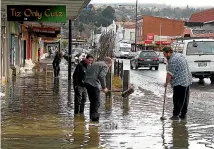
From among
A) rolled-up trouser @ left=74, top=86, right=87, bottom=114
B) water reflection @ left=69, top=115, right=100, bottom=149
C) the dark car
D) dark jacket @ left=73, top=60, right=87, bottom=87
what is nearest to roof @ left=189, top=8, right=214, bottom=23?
the dark car

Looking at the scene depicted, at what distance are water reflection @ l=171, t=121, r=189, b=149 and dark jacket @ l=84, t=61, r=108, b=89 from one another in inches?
69.7

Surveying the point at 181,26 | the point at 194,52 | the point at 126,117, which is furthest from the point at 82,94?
the point at 181,26

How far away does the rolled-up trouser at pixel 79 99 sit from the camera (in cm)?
1211

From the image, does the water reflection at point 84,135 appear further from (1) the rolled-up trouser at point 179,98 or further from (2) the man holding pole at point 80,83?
(1) the rolled-up trouser at point 179,98

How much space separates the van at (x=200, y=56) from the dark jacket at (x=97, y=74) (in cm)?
1246

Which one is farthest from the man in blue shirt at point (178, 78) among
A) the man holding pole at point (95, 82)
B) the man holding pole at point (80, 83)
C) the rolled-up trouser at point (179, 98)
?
the man holding pole at point (80, 83)

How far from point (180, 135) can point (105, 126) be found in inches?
66.1

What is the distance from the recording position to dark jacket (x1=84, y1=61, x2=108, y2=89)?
10961 mm

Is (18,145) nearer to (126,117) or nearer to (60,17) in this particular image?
(126,117)

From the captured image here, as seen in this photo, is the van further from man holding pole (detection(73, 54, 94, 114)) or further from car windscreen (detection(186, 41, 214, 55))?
man holding pole (detection(73, 54, 94, 114))

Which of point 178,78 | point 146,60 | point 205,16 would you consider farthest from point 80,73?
point 205,16

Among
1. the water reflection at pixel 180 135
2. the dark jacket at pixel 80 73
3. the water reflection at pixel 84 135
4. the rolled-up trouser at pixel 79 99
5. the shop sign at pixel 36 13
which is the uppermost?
the shop sign at pixel 36 13

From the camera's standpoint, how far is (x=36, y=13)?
47.2 ft

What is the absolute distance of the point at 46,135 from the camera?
923 cm
